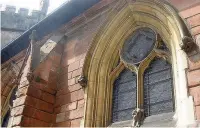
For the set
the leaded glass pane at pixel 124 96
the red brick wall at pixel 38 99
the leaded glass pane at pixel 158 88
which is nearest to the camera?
the leaded glass pane at pixel 158 88

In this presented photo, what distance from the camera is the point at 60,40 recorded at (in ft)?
18.2

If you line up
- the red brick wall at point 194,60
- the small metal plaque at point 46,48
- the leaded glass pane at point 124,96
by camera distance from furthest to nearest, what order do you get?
the small metal plaque at point 46,48 → the leaded glass pane at point 124,96 → the red brick wall at point 194,60

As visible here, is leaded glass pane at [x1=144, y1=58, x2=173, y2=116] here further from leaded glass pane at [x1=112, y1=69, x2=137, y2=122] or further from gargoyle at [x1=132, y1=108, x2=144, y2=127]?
leaded glass pane at [x1=112, y1=69, x2=137, y2=122]

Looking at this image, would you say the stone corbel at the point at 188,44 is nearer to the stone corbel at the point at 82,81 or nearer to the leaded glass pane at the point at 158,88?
the leaded glass pane at the point at 158,88

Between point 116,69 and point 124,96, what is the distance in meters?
Answer: 0.54

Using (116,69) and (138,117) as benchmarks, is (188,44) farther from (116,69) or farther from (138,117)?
(116,69)

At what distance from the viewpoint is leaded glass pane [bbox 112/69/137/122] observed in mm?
4129

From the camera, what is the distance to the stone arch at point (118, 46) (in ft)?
11.7

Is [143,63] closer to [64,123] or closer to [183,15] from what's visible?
[183,15]

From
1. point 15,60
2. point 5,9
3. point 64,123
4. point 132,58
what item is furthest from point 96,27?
point 5,9

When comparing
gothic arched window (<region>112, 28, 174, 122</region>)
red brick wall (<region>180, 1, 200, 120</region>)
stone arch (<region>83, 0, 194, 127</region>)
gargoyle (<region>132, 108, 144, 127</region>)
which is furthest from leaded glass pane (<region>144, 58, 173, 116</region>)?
red brick wall (<region>180, 1, 200, 120</region>)

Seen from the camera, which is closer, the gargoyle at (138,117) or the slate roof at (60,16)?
the gargoyle at (138,117)

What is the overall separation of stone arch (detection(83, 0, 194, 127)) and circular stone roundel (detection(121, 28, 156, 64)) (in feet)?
0.32

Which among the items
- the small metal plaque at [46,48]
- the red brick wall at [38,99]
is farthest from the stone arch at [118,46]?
the small metal plaque at [46,48]
